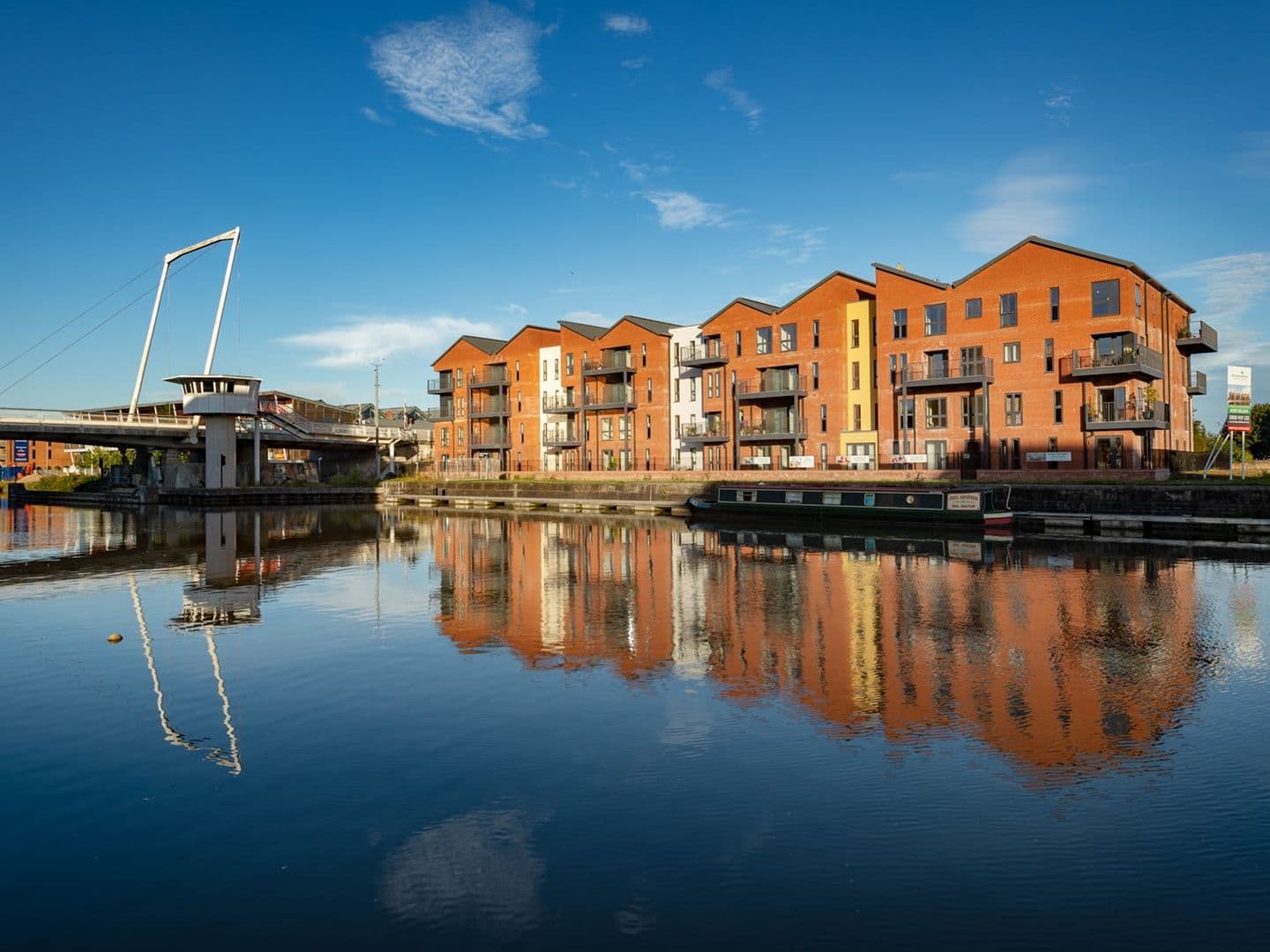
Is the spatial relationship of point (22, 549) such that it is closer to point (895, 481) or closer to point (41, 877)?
point (41, 877)

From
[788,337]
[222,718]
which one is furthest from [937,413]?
[222,718]

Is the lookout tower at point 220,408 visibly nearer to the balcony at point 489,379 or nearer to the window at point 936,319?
the balcony at point 489,379

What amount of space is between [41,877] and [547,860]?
14.2 ft

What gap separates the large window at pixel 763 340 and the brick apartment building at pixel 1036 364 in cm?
856

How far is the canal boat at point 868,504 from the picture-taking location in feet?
134

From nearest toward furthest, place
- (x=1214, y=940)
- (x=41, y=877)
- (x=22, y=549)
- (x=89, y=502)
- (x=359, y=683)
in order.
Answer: (x=1214, y=940)
(x=41, y=877)
(x=359, y=683)
(x=22, y=549)
(x=89, y=502)

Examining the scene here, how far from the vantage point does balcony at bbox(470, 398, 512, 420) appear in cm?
7906

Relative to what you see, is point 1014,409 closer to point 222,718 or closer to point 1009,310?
point 1009,310

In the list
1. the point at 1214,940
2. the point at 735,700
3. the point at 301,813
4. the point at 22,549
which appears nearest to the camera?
the point at 1214,940

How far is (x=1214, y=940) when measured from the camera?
641cm

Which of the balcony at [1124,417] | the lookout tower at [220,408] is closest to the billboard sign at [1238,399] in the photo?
the balcony at [1124,417]

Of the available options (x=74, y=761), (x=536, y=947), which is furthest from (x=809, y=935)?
(x=74, y=761)

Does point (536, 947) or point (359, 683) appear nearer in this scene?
point (536, 947)

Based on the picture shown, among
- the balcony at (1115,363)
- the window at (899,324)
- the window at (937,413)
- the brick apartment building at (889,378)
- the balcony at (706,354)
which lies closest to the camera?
the balcony at (1115,363)
